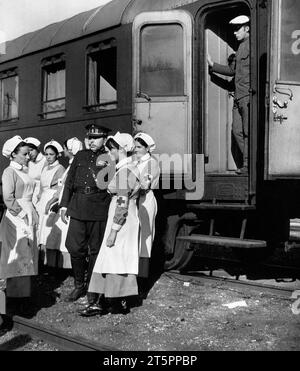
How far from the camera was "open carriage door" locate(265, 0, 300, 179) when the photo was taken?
5996 millimetres

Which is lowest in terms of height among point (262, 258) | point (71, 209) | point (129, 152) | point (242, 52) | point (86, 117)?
point (262, 258)

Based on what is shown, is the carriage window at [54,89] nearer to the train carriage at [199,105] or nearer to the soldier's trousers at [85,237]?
the train carriage at [199,105]

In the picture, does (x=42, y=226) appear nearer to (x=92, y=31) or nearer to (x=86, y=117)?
(x=86, y=117)

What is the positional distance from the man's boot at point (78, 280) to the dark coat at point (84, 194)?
532 millimetres

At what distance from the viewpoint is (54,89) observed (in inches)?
367

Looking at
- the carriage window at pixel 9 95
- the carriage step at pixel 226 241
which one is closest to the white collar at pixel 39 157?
the carriage window at pixel 9 95

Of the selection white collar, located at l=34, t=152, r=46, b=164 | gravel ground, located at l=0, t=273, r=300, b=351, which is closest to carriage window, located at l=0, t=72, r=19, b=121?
white collar, located at l=34, t=152, r=46, b=164

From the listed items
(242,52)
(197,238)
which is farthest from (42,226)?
(242,52)

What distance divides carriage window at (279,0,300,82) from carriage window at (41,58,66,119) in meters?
3.96

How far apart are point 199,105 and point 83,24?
2.51m

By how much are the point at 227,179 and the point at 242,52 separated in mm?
1558

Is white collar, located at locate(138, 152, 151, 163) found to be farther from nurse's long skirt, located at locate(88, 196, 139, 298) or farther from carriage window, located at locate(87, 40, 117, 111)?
carriage window, located at locate(87, 40, 117, 111)

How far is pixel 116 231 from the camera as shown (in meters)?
5.62

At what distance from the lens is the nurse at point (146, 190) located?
635 centimetres
